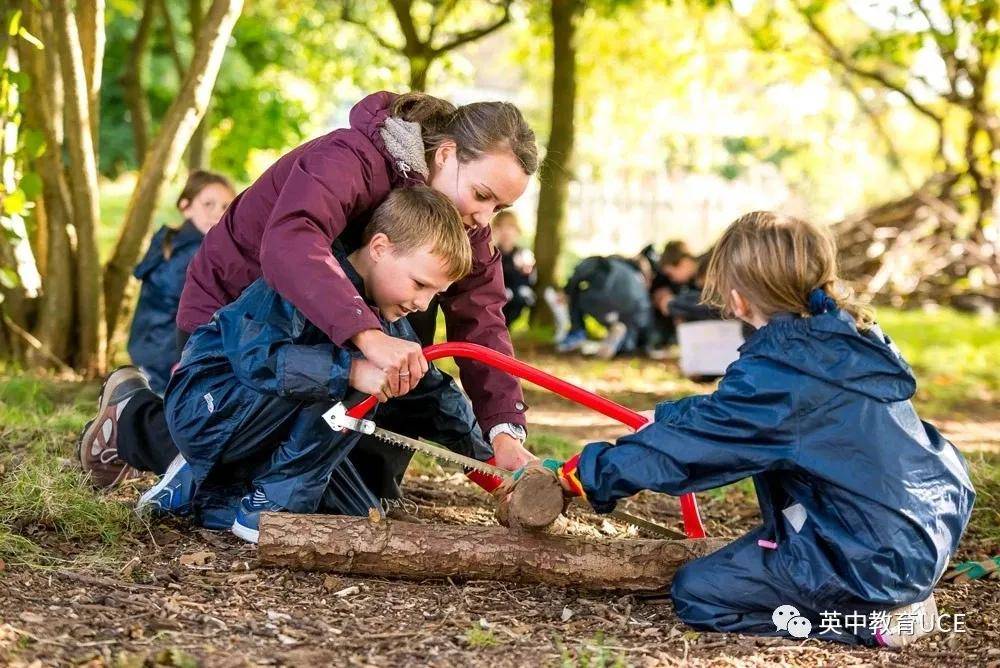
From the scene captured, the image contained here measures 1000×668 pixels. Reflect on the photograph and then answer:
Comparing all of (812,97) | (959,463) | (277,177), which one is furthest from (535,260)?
(812,97)

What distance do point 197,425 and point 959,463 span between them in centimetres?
220

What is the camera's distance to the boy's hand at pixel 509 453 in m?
3.84

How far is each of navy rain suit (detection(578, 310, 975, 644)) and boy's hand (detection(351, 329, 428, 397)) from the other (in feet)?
1.72

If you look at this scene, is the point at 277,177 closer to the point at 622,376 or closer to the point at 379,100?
the point at 379,100

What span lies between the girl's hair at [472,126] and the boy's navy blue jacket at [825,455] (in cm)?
101

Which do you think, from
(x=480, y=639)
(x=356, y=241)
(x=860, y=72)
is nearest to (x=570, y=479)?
(x=480, y=639)

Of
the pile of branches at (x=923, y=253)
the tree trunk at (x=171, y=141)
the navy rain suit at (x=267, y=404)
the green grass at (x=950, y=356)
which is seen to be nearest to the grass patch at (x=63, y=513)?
the navy rain suit at (x=267, y=404)

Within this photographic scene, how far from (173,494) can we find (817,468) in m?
2.02

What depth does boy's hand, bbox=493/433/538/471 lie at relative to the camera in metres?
3.84

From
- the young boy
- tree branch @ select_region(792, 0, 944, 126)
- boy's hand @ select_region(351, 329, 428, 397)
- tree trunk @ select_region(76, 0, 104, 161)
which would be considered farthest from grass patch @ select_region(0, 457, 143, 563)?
tree branch @ select_region(792, 0, 944, 126)

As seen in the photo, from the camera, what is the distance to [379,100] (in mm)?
3727

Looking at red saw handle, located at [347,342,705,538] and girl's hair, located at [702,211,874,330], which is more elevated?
girl's hair, located at [702,211,874,330]

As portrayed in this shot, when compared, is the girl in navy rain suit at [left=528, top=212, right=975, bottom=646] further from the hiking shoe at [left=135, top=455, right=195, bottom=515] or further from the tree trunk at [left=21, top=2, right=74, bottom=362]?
the tree trunk at [left=21, top=2, right=74, bottom=362]

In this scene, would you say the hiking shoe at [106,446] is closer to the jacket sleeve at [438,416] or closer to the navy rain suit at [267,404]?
the navy rain suit at [267,404]
